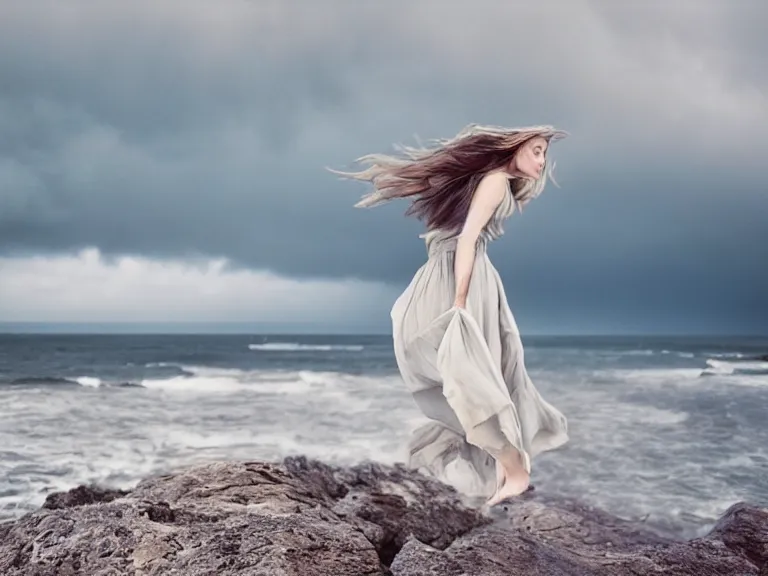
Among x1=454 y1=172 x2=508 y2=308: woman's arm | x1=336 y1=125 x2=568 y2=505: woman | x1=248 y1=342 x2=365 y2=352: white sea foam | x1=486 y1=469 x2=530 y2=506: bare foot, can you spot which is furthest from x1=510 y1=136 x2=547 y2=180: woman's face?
x1=248 y1=342 x2=365 y2=352: white sea foam

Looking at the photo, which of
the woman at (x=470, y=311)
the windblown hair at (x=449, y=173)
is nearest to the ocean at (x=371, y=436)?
the woman at (x=470, y=311)

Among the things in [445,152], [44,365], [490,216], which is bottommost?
[44,365]

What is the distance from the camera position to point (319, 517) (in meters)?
3.03

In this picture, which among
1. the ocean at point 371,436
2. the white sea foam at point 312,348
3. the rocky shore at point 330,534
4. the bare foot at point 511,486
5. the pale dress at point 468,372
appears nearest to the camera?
the rocky shore at point 330,534

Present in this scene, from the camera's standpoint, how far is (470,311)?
12.3ft

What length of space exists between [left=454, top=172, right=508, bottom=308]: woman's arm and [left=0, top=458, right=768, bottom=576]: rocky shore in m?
1.15

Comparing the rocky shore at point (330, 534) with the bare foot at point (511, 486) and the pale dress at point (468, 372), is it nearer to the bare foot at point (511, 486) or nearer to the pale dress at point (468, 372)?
the bare foot at point (511, 486)

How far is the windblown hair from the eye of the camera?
367 centimetres

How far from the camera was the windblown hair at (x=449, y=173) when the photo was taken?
3.67 meters

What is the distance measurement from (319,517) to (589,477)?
8.66 feet

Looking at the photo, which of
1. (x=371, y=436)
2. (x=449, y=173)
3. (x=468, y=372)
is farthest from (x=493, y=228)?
(x=371, y=436)

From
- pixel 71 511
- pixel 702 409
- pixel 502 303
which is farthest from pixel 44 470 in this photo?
pixel 702 409

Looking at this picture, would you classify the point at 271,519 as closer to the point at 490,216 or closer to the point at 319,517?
the point at 319,517

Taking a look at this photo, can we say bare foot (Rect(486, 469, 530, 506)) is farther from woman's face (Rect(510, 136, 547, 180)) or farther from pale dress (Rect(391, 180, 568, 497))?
woman's face (Rect(510, 136, 547, 180))
